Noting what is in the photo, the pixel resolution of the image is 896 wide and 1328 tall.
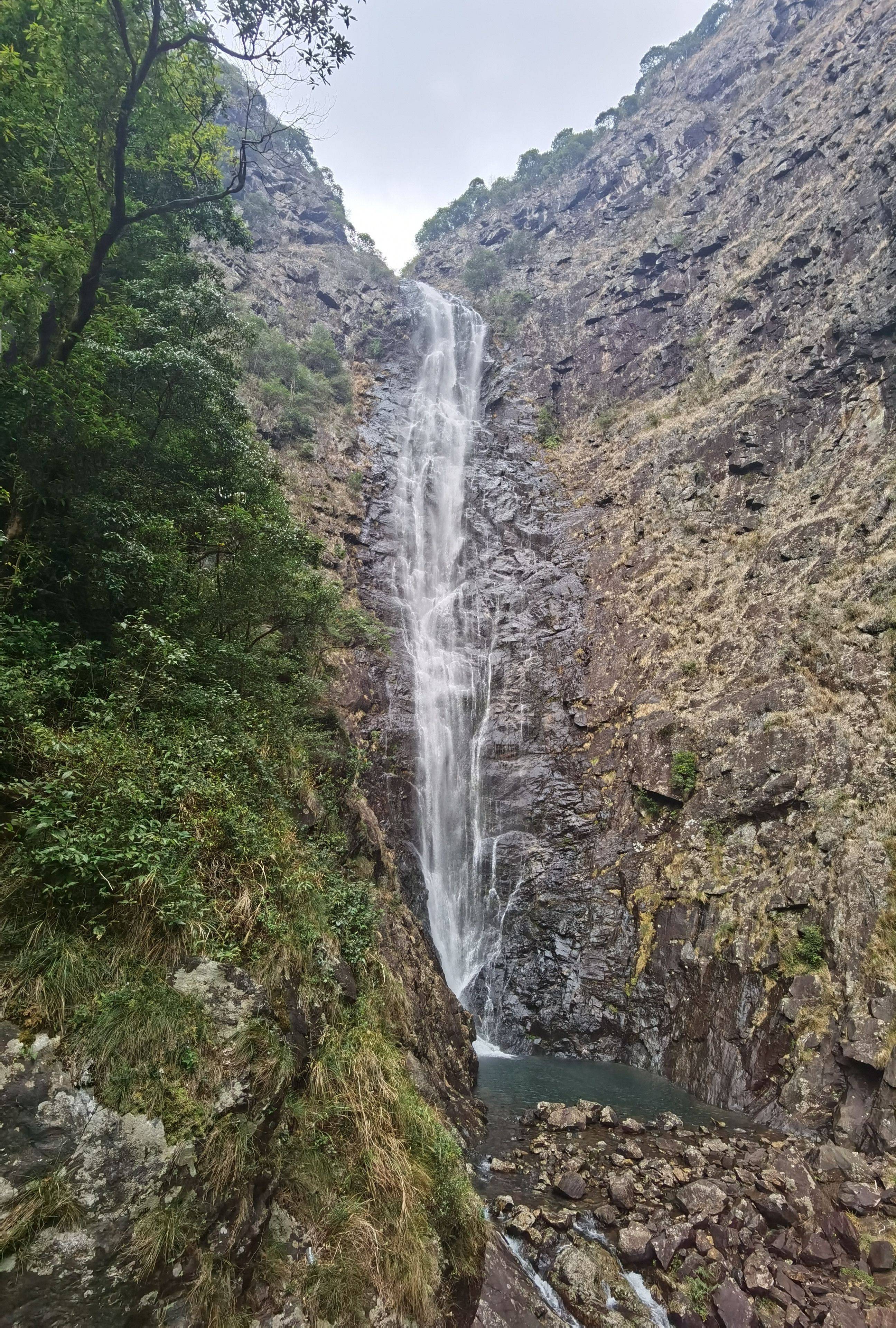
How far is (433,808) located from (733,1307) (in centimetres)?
1125

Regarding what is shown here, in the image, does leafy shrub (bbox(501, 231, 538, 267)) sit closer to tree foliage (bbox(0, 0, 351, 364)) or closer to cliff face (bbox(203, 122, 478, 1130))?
cliff face (bbox(203, 122, 478, 1130))

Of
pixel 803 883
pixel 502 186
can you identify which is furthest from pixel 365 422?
pixel 502 186

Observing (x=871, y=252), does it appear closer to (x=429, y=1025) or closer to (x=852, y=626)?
(x=852, y=626)

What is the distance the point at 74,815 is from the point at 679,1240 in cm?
646

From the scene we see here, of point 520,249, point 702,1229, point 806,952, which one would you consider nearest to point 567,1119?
point 702,1229

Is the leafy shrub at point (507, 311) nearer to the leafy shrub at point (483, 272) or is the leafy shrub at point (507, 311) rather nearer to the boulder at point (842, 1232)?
the leafy shrub at point (483, 272)

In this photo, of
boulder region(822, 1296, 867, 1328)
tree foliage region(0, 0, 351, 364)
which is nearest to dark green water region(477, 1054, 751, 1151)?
boulder region(822, 1296, 867, 1328)

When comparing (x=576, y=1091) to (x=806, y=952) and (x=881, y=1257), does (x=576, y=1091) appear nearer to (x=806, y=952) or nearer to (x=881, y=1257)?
(x=806, y=952)

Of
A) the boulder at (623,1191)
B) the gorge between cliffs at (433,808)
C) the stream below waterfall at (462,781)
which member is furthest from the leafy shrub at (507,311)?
the boulder at (623,1191)

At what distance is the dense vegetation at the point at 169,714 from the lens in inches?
132

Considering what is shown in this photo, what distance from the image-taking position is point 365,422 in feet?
94.0

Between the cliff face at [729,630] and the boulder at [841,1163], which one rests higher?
the cliff face at [729,630]

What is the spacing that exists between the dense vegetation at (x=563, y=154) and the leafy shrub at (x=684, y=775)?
53.9 m

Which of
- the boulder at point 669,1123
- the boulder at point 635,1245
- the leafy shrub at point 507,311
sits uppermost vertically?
the leafy shrub at point 507,311
